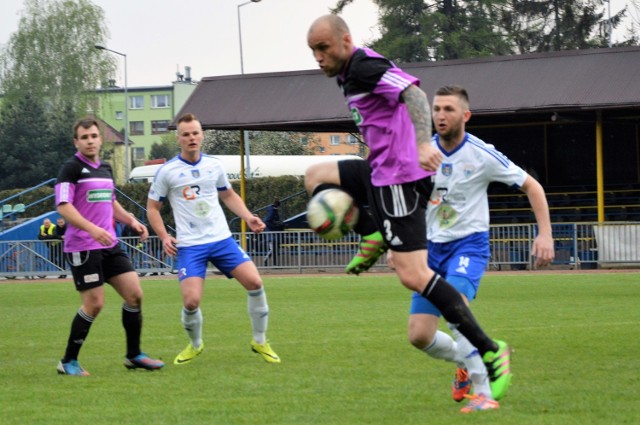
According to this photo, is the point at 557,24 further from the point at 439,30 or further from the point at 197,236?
the point at 197,236

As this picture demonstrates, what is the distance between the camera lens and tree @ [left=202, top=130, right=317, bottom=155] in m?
74.4

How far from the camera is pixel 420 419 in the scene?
6.95 metres

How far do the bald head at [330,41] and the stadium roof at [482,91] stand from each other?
849 inches

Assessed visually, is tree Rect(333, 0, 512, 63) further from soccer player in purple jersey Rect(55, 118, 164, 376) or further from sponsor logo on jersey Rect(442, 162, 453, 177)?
sponsor logo on jersey Rect(442, 162, 453, 177)

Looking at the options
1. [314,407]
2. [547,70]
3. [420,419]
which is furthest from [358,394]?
[547,70]

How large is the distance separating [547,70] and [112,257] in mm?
21176

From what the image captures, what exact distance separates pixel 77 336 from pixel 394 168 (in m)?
4.18

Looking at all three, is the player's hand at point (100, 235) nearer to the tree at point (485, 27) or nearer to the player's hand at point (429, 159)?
the player's hand at point (429, 159)

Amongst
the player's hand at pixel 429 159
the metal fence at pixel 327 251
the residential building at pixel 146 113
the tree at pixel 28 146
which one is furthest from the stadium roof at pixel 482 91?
the residential building at pixel 146 113

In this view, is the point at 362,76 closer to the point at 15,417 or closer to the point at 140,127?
the point at 15,417

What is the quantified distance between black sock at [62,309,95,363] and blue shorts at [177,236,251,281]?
94 cm

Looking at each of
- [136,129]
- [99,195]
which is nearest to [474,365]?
[99,195]

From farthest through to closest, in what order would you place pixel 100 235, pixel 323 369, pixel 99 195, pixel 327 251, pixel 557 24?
pixel 557 24, pixel 327 251, pixel 99 195, pixel 323 369, pixel 100 235

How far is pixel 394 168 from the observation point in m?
6.70
